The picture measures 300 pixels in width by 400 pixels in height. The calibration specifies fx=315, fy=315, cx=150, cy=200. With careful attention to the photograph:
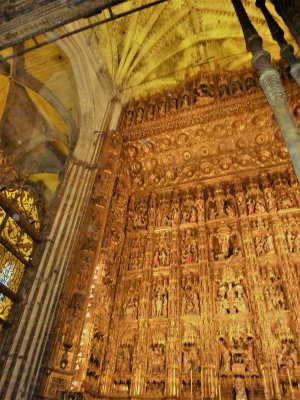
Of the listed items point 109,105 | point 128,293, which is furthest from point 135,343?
point 109,105

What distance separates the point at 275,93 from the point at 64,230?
15.1ft

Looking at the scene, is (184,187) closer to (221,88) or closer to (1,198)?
(221,88)

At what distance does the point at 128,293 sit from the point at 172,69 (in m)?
8.47

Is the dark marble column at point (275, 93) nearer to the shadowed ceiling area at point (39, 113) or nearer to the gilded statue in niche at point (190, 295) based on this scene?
the gilded statue in niche at point (190, 295)

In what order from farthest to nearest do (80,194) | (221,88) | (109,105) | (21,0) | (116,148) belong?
1. (109,105)
2. (221,88)
3. (116,148)
4. (80,194)
5. (21,0)

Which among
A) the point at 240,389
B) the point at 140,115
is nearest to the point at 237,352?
the point at 240,389

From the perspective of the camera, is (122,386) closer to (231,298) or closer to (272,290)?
(231,298)

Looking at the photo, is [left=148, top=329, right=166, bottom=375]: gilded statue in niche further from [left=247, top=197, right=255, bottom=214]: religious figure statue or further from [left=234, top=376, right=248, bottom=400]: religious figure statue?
[left=247, top=197, right=255, bottom=214]: religious figure statue

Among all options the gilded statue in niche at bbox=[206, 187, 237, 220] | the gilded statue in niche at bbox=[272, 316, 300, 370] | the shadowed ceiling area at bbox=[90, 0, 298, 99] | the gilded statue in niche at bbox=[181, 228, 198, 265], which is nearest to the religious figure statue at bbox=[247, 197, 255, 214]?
the gilded statue in niche at bbox=[206, 187, 237, 220]

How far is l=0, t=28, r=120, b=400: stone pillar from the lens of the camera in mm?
4844

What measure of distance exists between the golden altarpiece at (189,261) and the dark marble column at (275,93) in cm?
327

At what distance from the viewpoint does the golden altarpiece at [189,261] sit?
5641 mm

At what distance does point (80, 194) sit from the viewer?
7035mm

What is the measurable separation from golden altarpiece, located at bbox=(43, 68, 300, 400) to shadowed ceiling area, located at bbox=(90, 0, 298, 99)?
2091 mm
